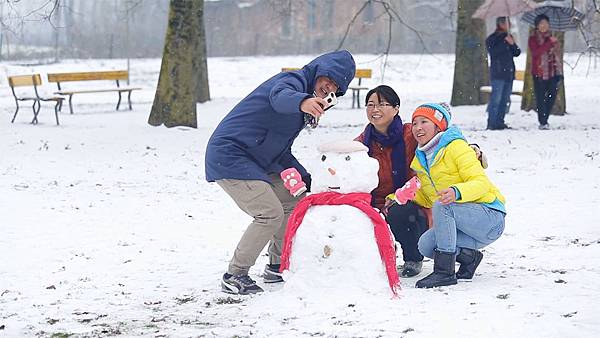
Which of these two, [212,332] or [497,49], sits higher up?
[497,49]

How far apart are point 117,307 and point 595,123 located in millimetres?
13022

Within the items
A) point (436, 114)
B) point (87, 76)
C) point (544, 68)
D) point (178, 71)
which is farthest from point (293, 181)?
point (87, 76)

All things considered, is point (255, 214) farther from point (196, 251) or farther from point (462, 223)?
point (196, 251)

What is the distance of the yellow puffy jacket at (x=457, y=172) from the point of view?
5895 millimetres

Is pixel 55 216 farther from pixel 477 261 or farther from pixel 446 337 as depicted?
pixel 446 337

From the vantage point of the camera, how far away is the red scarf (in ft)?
18.5

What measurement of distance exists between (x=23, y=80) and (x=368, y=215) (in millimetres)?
15303

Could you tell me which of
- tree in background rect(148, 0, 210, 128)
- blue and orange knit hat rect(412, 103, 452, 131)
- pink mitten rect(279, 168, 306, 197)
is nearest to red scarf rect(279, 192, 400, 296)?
pink mitten rect(279, 168, 306, 197)

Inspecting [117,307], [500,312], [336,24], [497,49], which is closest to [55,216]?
[117,307]

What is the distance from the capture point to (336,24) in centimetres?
5656

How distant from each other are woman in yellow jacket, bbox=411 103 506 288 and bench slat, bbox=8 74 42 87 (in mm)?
14123

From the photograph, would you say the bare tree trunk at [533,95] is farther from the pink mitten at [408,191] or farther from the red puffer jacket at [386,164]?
the pink mitten at [408,191]

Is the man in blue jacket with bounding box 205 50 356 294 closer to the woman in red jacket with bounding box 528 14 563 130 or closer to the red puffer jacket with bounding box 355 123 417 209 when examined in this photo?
the red puffer jacket with bounding box 355 123 417 209

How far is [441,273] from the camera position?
234 inches
